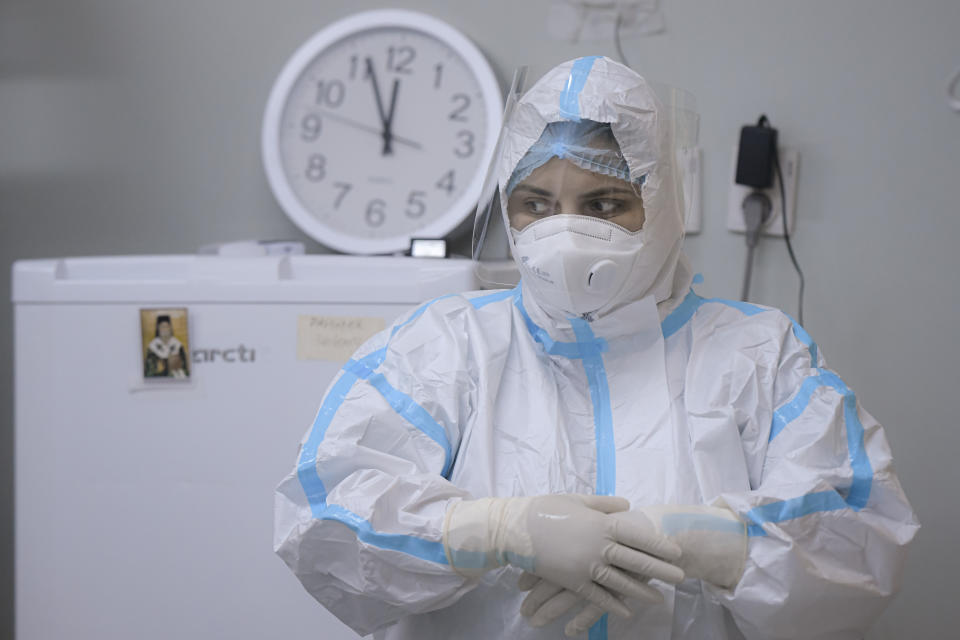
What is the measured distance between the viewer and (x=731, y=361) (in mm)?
941

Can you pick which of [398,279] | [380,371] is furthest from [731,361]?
[398,279]

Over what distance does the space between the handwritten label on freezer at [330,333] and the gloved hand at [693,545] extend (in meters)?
0.54

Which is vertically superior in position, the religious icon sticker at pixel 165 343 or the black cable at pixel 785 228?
the black cable at pixel 785 228

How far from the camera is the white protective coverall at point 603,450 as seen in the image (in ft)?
2.72

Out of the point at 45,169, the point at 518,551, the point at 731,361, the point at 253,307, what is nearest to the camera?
the point at 518,551

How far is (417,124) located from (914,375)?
1.01m

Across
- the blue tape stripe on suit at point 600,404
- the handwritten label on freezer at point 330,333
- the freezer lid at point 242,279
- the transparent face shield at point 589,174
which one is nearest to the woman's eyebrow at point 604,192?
the transparent face shield at point 589,174

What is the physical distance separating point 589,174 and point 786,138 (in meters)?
0.69

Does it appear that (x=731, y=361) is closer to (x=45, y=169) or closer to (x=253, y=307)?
(x=253, y=307)

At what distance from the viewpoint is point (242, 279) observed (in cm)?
128

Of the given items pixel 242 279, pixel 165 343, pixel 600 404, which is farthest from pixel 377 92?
pixel 600 404

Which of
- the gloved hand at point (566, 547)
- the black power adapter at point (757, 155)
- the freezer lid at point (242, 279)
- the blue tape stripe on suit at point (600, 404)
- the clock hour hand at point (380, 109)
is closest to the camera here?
the gloved hand at point (566, 547)

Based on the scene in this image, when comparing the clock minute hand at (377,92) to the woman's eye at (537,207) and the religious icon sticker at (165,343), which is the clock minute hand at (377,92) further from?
the woman's eye at (537,207)

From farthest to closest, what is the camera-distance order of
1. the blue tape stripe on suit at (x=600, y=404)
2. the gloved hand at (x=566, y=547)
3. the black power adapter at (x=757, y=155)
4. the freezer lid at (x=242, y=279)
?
the black power adapter at (x=757, y=155) → the freezer lid at (x=242, y=279) → the blue tape stripe on suit at (x=600, y=404) → the gloved hand at (x=566, y=547)
